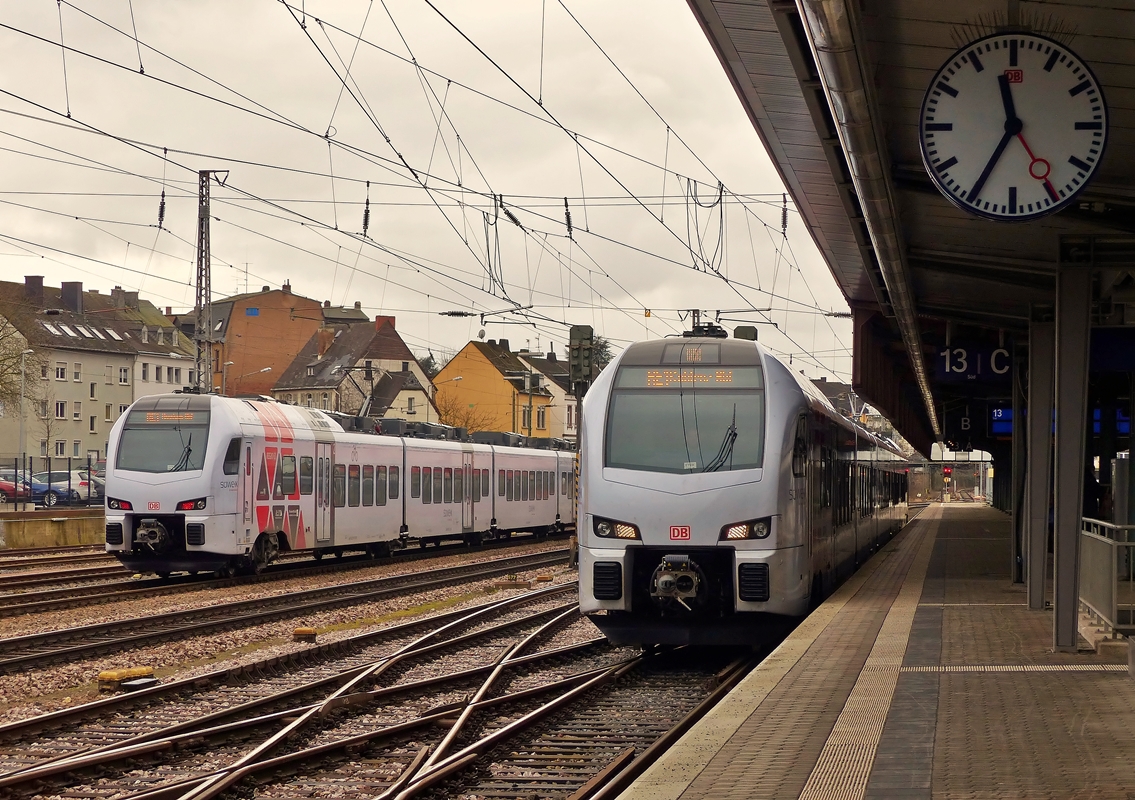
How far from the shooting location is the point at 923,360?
816 inches

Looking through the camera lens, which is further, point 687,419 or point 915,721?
point 687,419

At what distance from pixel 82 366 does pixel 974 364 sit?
238ft

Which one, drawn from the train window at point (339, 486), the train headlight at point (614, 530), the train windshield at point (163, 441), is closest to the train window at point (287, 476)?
the train window at point (339, 486)

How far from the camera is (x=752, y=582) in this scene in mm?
12531

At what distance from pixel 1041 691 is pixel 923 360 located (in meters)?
12.0

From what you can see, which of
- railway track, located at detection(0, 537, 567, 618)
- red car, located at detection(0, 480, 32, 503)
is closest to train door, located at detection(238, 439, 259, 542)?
railway track, located at detection(0, 537, 567, 618)

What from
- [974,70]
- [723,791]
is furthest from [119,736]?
[974,70]

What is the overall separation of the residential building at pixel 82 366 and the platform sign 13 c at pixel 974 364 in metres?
55.8

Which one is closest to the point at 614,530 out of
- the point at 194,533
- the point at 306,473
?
the point at 194,533

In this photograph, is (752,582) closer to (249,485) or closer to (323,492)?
(249,485)

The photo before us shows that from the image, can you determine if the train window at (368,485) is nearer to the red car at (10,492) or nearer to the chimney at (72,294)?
the red car at (10,492)

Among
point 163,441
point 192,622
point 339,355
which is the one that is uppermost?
point 339,355

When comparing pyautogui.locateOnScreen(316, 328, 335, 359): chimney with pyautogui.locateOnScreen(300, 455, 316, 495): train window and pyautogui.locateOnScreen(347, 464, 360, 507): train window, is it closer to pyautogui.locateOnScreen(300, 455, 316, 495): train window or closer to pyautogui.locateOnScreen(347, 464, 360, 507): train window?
pyautogui.locateOnScreen(347, 464, 360, 507): train window

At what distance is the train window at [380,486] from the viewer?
29281 millimetres
